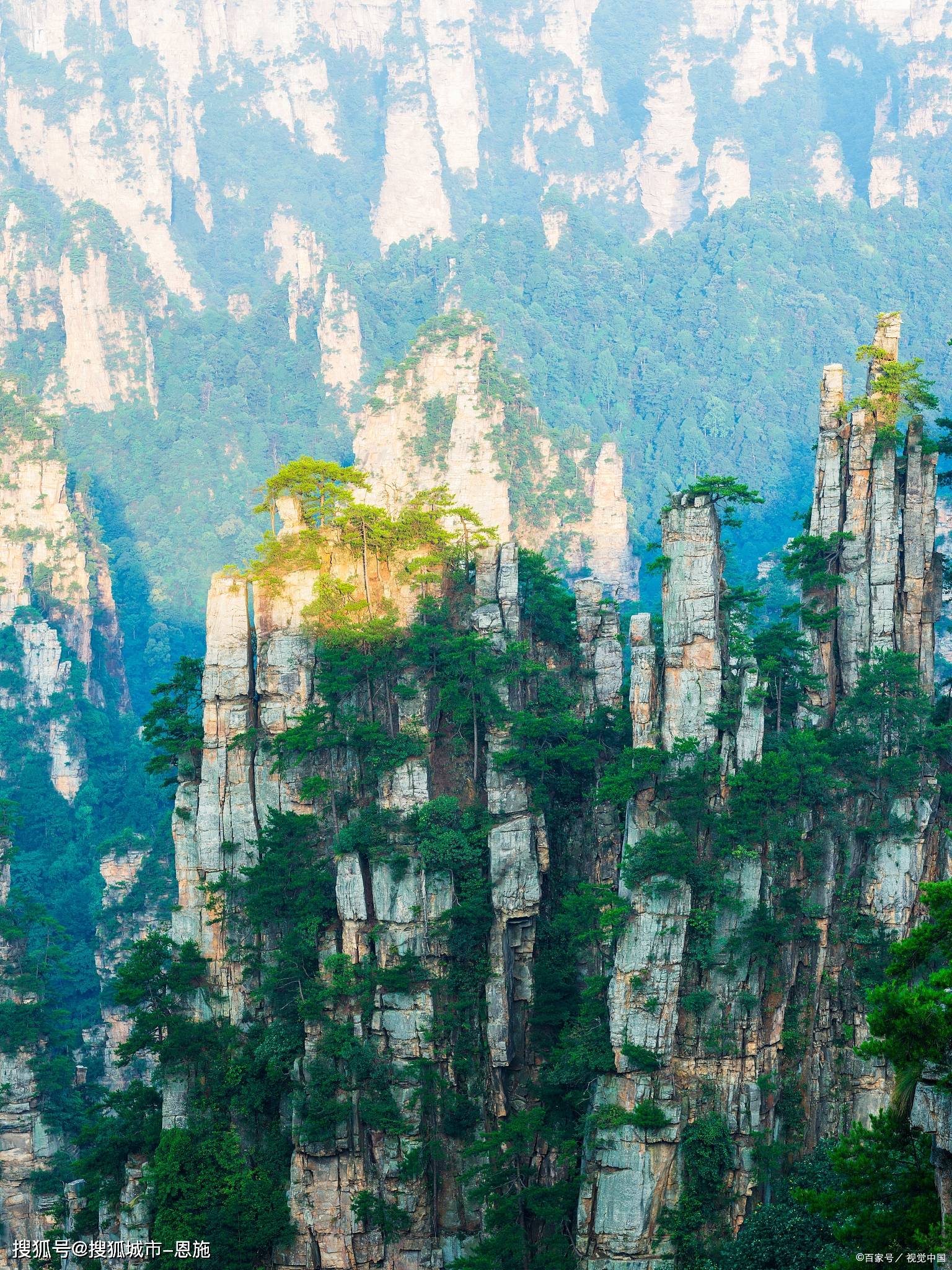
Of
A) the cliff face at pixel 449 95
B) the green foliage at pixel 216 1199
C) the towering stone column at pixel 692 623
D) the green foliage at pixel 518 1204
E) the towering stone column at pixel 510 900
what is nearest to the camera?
the green foliage at pixel 518 1204

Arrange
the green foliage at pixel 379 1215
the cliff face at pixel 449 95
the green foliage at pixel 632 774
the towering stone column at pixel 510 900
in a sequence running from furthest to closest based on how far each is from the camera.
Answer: the cliff face at pixel 449 95 < the towering stone column at pixel 510 900 < the green foliage at pixel 379 1215 < the green foliage at pixel 632 774

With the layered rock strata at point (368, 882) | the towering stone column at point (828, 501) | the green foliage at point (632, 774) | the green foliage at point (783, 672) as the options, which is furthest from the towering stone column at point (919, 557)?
the layered rock strata at point (368, 882)

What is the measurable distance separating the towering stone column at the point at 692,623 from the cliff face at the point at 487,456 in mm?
41861

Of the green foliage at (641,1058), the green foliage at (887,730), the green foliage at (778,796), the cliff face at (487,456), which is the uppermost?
the cliff face at (487,456)

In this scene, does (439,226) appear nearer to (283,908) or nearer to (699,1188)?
(283,908)

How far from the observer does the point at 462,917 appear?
1407 inches

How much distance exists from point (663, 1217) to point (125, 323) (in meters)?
79.5

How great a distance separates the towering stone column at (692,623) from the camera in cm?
3388

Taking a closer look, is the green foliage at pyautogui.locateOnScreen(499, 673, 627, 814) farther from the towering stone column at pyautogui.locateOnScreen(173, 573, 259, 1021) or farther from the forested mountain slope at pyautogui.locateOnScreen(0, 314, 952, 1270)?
the towering stone column at pyautogui.locateOnScreen(173, 573, 259, 1021)

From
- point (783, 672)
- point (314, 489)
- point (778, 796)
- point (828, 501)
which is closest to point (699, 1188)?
point (778, 796)

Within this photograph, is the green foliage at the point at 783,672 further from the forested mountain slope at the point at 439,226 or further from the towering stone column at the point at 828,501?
the forested mountain slope at the point at 439,226

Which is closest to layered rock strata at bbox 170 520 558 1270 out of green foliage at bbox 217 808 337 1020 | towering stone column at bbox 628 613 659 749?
green foliage at bbox 217 808 337 1020

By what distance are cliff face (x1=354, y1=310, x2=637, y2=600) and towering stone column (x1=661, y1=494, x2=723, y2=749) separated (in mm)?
41861

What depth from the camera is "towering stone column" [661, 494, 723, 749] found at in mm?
33875
